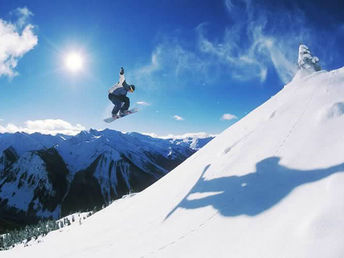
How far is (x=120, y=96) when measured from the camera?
22.7 m

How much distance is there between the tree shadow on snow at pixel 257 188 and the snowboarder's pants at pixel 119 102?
1410 centimetres

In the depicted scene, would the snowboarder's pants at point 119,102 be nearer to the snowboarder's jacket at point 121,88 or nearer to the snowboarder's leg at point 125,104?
the snowboarder's leg at point 125,104

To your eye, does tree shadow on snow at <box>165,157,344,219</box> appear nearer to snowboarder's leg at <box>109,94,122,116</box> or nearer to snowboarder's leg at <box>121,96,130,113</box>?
snowboarder's leg at <box>121,96,130,113</box>

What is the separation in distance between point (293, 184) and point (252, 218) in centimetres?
190

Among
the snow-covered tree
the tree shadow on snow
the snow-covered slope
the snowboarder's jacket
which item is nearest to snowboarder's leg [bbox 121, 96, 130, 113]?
the snowboarder's jacket

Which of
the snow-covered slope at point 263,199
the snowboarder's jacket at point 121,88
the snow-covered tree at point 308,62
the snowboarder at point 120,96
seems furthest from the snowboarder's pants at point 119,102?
the snow-covered tree at point 308,62

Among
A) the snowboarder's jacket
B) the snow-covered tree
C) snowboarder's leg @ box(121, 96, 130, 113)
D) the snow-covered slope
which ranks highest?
the snowboarder's jacket

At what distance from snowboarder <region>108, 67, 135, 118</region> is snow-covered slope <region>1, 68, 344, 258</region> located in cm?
1089

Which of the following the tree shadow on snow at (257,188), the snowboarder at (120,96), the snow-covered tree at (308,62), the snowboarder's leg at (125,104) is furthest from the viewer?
the snowboarder's leg at (125,104)

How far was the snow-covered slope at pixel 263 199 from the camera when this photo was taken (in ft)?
21.3

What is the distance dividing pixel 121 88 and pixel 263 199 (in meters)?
17.1

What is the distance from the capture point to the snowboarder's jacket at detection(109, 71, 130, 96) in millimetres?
21844

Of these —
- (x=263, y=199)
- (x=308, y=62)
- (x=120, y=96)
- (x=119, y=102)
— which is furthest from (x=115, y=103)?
(x=263, y=199)

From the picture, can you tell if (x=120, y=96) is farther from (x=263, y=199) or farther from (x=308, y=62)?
(x=263, y=199)
